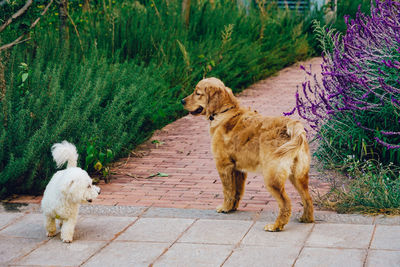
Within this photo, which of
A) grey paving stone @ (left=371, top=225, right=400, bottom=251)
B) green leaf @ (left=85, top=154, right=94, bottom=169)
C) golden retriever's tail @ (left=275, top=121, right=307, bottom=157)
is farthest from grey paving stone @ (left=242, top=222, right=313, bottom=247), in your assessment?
green leaf @ (left=85, top=154, right=94, bottom=169)

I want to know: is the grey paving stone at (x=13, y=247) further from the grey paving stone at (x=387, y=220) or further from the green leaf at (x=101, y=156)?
the grey paving stone at (x=387, y=220)

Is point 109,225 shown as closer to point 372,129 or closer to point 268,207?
point 268,207

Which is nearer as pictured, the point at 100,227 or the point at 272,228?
the point at 272,228

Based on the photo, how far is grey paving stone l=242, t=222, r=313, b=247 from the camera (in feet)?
16.2

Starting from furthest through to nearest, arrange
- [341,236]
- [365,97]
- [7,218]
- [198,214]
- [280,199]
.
→ [365,97], [7,218], [198,214], [280,199], [341,236]

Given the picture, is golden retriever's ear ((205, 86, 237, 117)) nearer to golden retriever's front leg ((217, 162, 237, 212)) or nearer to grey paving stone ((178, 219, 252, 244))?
golden retriever's front leg ((217, 162, 237, 212))

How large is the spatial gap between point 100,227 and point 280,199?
1.62m

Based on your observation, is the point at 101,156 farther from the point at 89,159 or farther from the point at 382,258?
the point at 382,258

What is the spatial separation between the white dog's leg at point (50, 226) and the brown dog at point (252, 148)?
4.91ft

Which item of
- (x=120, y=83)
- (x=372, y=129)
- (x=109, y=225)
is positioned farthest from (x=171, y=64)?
(x=109, y=225)

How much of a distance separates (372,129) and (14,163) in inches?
146

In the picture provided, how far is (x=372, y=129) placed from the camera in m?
6.62

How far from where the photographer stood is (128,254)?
489 cm

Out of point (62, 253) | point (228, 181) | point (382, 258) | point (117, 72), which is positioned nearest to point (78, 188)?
point (62, 253)
